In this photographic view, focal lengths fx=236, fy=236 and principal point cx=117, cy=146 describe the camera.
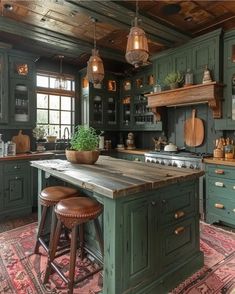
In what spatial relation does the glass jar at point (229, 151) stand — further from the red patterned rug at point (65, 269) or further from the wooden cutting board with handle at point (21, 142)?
the wooden cutting board with handle at point (21, 142)

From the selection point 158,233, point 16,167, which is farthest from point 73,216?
point 16,167

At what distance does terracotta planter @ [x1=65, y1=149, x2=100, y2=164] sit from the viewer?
8.38 feet

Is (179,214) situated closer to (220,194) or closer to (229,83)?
(220,194)

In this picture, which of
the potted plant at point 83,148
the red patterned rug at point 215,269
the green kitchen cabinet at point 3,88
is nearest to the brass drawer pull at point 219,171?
the red patterned rug at point 215,269

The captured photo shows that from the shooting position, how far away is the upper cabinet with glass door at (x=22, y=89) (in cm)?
409

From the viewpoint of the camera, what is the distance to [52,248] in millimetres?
2010

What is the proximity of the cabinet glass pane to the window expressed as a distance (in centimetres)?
60

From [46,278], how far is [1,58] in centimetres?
345

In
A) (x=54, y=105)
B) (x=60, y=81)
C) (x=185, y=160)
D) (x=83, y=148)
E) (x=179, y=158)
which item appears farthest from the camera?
(x=54, y=105)

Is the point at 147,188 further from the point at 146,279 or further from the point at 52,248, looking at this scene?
the point at 52,248

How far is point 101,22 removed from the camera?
3.25 meters

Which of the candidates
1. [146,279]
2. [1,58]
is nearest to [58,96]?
[1,58]

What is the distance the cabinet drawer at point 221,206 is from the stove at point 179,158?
1.62ft

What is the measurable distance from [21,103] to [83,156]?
2342mm
